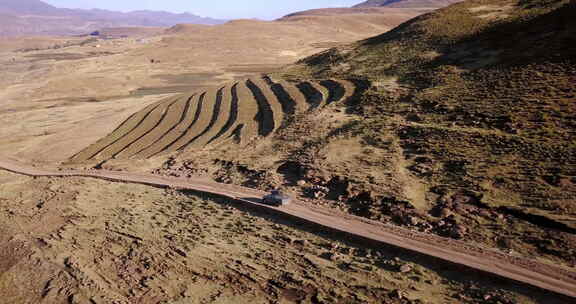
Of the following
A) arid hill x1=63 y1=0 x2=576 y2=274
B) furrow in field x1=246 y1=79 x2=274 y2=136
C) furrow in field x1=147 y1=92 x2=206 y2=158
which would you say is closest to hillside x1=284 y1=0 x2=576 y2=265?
arid hill x1=63 y1=0 x2=576 y2=274

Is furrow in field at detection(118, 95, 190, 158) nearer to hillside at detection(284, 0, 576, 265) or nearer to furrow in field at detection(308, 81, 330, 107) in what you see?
furrow in field at detection(308, 81, 330, 107)

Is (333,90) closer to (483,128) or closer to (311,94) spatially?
(311,94)

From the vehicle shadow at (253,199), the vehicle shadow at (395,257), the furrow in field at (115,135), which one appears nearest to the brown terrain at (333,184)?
the vehicle shadow at (395,257)

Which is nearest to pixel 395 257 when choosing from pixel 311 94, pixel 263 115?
pixel 263 115

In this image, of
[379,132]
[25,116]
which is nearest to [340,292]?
[379,132]

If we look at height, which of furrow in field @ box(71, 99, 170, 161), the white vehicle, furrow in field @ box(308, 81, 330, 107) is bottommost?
furrow in field @ box(71, 99, 170, 161)

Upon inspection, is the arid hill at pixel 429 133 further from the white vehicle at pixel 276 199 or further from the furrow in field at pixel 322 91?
the white vehicle at pixel 276 199
